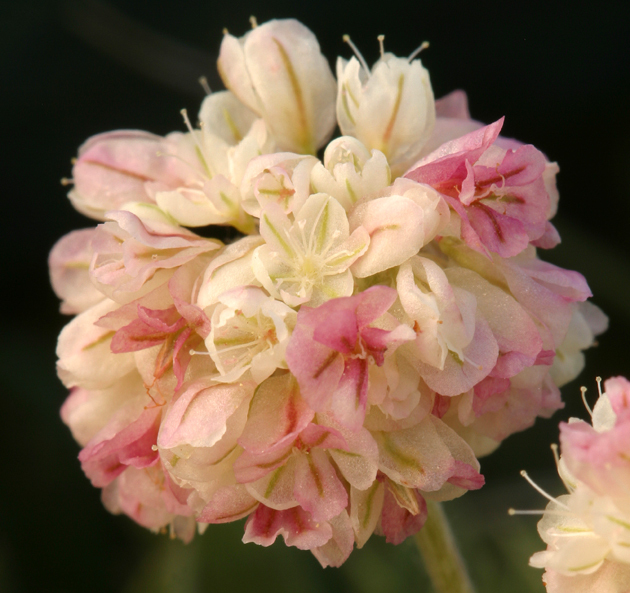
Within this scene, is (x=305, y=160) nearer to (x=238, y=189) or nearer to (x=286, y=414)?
(x=238, y=189)

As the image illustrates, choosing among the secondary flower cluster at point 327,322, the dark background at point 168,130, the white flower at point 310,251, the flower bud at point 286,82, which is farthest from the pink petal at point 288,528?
the dark background at point 168,130

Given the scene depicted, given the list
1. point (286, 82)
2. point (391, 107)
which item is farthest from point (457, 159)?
point (286, 82)

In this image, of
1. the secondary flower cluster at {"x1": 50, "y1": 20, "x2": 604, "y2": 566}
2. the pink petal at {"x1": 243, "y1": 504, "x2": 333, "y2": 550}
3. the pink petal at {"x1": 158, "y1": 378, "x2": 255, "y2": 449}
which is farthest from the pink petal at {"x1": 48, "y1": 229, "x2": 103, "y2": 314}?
the pink petal at {"x1": 243, "y1": 504, "x2": 333, "y2": 550}

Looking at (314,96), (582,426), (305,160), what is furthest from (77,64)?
(582,426)

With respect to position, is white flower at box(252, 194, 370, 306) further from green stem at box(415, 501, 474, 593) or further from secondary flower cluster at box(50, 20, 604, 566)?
green stem at box(415, 501, 474, 593)

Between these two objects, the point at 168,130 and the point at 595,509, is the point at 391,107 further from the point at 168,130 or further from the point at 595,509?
the point at 168,130

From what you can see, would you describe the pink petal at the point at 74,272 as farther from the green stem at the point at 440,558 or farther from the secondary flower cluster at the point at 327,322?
the green stem at the point at 440,558
